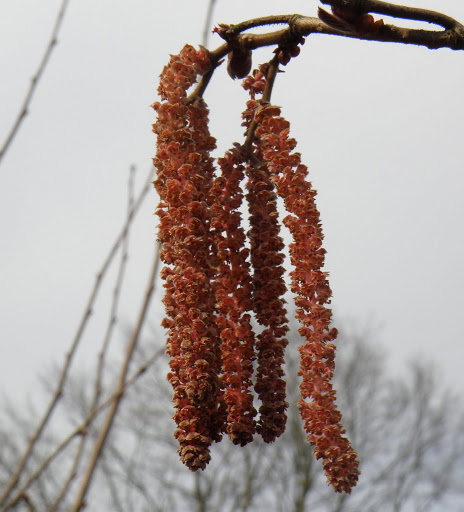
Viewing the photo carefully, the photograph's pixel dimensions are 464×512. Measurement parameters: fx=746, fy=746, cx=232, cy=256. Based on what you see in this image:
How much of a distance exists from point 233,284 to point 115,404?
59 centimetres

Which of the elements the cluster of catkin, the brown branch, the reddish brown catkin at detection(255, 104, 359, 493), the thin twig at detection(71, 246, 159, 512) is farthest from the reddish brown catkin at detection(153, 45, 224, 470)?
the thin twig at detection(71, 246, 159, 512)

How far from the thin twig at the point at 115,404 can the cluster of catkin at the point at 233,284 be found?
0.52 metres

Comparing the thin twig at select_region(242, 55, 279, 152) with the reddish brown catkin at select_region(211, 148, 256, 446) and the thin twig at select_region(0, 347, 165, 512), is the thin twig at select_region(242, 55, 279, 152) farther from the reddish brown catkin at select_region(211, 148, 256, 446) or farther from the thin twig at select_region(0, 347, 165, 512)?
the thin twig at select_region(0, 347, 165, 512)

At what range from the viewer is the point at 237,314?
114cm

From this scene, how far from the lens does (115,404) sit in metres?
1.62

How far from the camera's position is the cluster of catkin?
1.06m

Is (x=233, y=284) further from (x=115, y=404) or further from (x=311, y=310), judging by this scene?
(x=115, y=404)

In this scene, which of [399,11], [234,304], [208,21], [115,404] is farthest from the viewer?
[208,21]

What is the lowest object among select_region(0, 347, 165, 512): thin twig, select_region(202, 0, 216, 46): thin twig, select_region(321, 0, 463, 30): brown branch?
select_region(0, 347, 165, 512): thin twig

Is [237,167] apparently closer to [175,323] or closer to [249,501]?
[175,323]

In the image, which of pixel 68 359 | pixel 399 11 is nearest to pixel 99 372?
pixel 68 359

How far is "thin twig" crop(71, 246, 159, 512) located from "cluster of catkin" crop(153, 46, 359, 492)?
0.52m

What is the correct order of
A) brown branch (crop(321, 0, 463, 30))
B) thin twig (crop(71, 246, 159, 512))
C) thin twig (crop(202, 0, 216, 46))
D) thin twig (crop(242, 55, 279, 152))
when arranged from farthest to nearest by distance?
thin twig (crop(202, 0, 216, 46))
thin twig (crop(71, 246, 159, 512))
thin twig (crop(242, 55, 279, 152))
brown branch (crop(321, 0, 463, 30))

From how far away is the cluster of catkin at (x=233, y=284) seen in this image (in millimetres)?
1060
